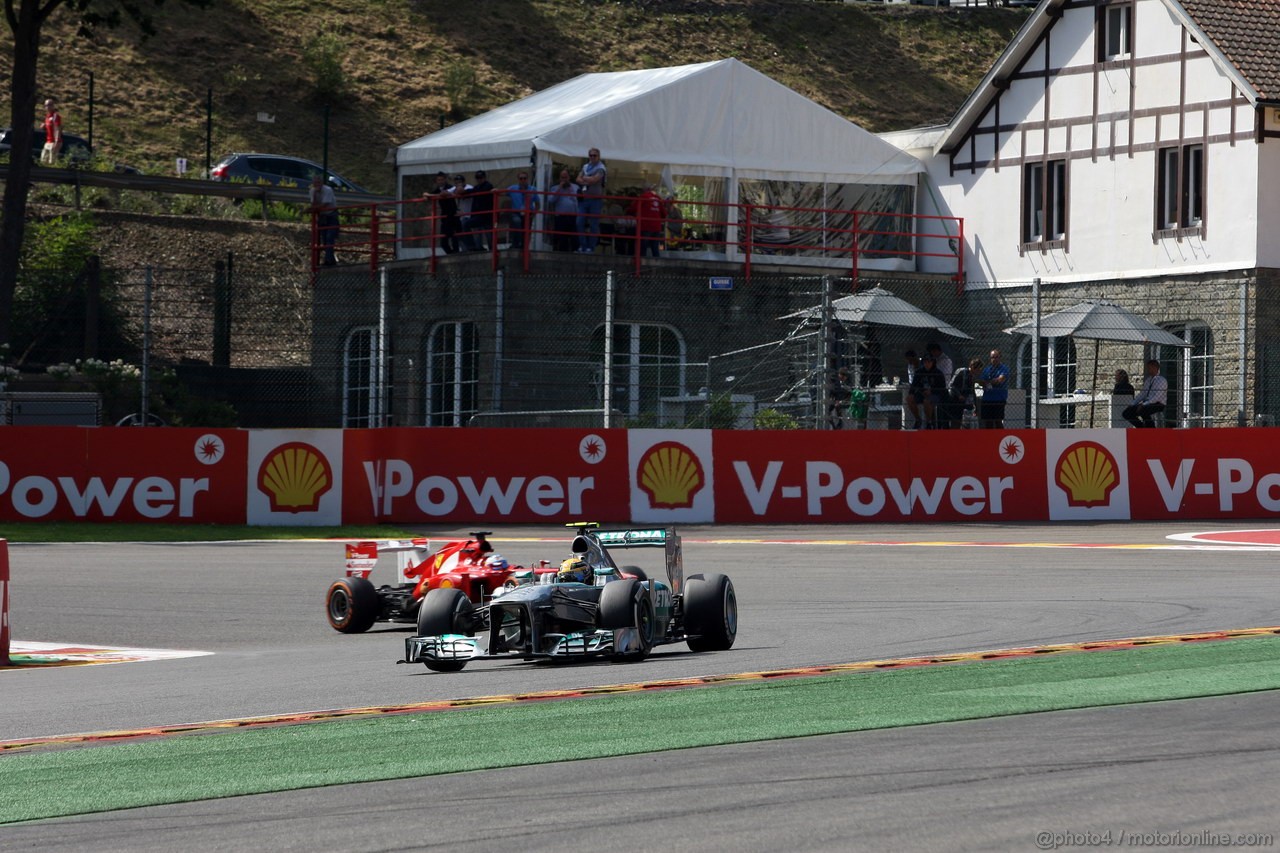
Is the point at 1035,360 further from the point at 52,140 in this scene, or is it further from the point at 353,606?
the point at 52,140

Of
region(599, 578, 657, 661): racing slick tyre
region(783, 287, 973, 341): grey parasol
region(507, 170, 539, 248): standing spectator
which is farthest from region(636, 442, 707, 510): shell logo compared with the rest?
region(599, 578, 657, 661): racing slick tyre

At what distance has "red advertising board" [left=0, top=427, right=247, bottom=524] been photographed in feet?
71.7

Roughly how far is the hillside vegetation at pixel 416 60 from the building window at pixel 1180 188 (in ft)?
96.6

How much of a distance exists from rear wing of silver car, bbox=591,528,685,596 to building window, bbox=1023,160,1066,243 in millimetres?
22801

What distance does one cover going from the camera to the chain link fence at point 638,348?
26.1m

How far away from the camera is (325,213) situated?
33.4 m

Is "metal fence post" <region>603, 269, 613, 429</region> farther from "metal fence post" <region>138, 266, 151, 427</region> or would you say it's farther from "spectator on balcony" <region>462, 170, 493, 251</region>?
"spectator on balcony" <region>462, 170, 493, 251</region>

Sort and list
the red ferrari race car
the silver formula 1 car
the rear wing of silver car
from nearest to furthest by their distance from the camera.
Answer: the silver formula 1 car, the rear wing of silver car, the red ferrari race car

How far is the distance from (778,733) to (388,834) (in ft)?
7.36

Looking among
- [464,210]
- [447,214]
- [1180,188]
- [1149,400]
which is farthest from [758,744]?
[1180,188]

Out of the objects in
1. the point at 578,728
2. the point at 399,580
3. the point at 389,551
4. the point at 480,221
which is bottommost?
the point at 578,728

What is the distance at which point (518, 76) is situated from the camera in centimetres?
6228

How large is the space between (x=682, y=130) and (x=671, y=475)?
10.8 meters

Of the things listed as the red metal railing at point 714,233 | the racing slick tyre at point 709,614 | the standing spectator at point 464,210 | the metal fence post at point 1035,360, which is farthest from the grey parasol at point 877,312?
the racing slick tyre at point 709,614
